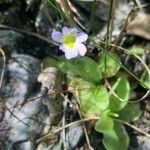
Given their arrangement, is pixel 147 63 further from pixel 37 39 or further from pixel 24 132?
pixel 24 132

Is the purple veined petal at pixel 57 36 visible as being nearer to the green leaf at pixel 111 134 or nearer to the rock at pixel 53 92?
the rock at pixel 53 92

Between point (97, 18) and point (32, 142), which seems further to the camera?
point (97, 18)

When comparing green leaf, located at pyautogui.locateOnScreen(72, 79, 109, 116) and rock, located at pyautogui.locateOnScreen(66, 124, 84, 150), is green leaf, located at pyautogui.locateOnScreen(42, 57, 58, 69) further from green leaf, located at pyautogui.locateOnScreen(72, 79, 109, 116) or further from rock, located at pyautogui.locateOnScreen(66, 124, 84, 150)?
rock, located at pyautogui.locateOnScreen(66, 124, 84, 150)

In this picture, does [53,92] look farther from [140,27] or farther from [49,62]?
[140,27]

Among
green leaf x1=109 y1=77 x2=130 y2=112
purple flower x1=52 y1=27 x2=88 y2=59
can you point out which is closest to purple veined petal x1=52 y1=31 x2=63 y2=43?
purple flower x1=52 y1=27 x2=88 y2=59

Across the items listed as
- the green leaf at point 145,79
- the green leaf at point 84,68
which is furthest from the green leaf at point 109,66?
the green leaf at point 145,79

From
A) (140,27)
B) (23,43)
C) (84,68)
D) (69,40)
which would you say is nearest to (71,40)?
(69,40)

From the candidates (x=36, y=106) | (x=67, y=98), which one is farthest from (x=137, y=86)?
(x=36, y=106)
